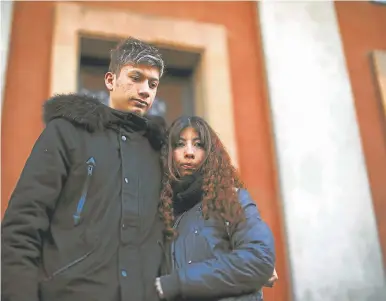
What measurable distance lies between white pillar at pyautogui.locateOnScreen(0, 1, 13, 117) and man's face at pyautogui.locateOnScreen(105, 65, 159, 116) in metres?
1.67

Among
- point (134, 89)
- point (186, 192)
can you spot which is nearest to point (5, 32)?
point (134, 89)

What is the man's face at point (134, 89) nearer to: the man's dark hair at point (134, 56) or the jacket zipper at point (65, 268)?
the man's dark hair at point (134, 56)

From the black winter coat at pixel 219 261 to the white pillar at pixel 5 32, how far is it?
208cm

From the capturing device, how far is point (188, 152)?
222 centimetres

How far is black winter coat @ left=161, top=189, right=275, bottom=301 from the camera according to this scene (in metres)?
1.79

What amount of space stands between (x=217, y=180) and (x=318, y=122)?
221cm

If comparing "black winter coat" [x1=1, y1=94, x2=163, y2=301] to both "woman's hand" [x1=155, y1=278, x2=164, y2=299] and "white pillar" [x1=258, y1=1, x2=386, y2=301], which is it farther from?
"white pillar" [x1=258, y1=1, x2=386, y2=301]

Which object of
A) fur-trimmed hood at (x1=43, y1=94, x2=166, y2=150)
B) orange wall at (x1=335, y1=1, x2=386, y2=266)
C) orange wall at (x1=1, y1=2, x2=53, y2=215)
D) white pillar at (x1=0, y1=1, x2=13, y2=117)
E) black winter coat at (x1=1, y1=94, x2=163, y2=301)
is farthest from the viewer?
orange wall at (x1=335, y1=1, x2=386, y2=266)

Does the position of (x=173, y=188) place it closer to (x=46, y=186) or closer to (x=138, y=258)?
(x=138, y=258)

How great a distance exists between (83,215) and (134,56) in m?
0.69

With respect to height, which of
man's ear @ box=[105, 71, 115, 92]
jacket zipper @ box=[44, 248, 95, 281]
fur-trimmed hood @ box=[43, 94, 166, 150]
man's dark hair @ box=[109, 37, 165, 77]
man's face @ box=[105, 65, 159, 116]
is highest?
man's dark hair @ box=[109, 37, 165, 77]

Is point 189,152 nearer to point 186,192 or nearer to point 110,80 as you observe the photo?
point 186,192

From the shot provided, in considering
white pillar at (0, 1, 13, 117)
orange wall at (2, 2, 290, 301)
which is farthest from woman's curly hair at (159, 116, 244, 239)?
white pillar at (0, 1, 13, 117)

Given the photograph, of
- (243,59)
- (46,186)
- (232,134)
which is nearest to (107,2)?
(243,59)
